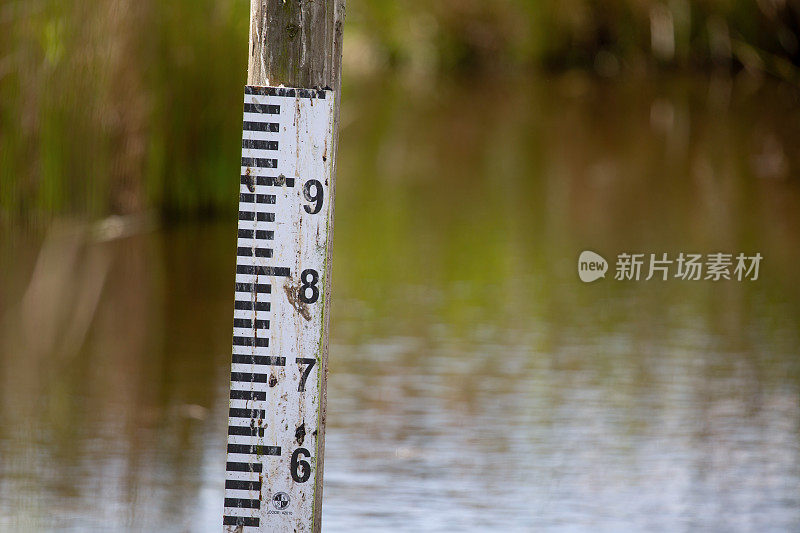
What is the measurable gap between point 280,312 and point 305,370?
13 cm

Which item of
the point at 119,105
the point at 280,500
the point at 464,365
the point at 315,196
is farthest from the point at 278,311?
the point at 119,105

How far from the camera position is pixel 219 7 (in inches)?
304

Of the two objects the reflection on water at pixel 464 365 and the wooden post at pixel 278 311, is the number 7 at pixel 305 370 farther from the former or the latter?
the reflection on water at pixel 464 365

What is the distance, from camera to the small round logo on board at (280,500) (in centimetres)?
306

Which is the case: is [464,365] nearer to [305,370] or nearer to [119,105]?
[305,370]

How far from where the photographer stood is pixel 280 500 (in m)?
3.07

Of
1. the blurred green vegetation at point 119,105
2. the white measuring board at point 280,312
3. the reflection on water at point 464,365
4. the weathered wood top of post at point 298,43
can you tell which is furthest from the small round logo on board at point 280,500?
the blurred green vegetation at point 119,105

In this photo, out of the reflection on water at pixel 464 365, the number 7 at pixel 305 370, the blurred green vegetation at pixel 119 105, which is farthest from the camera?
the blurred green vegetation at pixel 119 105

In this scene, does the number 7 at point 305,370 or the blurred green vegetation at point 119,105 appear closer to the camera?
the number 7 at point 305,370

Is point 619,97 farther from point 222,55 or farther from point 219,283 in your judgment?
point 219,283

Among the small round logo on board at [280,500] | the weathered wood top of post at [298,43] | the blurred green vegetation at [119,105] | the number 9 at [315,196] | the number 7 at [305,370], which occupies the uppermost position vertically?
the blurred green vegetation at [119,105]

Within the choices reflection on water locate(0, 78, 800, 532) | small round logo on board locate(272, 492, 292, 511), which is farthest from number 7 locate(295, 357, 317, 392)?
reflection on water locate(0, 78, 800, 532)

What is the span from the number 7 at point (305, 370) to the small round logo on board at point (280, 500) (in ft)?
0.75

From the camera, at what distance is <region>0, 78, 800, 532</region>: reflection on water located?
3.87 metres
